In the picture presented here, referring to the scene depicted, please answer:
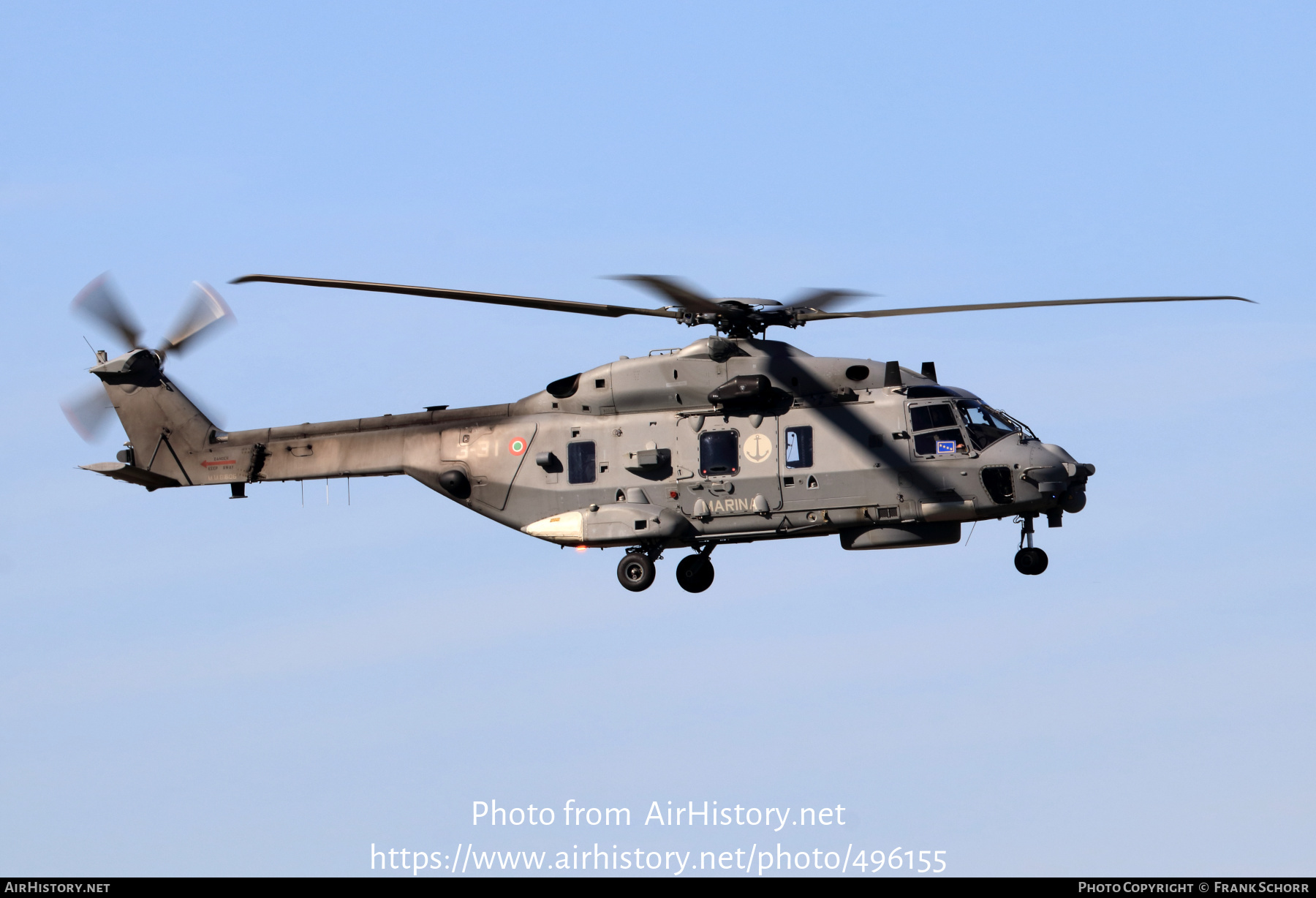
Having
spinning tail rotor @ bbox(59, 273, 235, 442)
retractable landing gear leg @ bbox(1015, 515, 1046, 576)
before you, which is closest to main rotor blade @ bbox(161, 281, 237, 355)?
spinning tail rotor @ bbox(59, 273, 235, 442)

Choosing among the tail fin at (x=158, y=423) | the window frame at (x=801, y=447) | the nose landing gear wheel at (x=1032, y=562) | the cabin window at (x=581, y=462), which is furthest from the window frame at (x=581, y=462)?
the nose landing gear wheel at (x=1032, y=562)

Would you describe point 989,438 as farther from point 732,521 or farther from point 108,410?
point 108,410

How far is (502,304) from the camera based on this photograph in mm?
31062

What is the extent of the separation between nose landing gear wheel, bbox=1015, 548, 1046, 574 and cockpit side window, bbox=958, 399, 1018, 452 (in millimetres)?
2270

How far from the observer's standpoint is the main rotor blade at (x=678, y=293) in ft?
94.3

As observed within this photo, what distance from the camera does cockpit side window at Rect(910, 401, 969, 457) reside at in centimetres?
3130

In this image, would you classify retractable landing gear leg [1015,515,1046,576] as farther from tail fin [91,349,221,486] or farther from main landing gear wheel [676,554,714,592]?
tail fin [91,349,221,486]

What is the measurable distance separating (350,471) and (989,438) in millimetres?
13388

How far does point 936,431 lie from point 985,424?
38.5 inches

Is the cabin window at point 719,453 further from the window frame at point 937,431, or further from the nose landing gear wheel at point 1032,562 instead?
the nose landing gear wheel at point 1032,562

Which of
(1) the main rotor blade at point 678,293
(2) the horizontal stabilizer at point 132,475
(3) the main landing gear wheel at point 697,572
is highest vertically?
(1) the main rotor blade at point 678,293

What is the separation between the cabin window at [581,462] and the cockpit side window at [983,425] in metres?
7.40

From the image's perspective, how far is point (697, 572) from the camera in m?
33.2

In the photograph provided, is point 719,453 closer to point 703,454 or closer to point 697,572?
point 703,454
